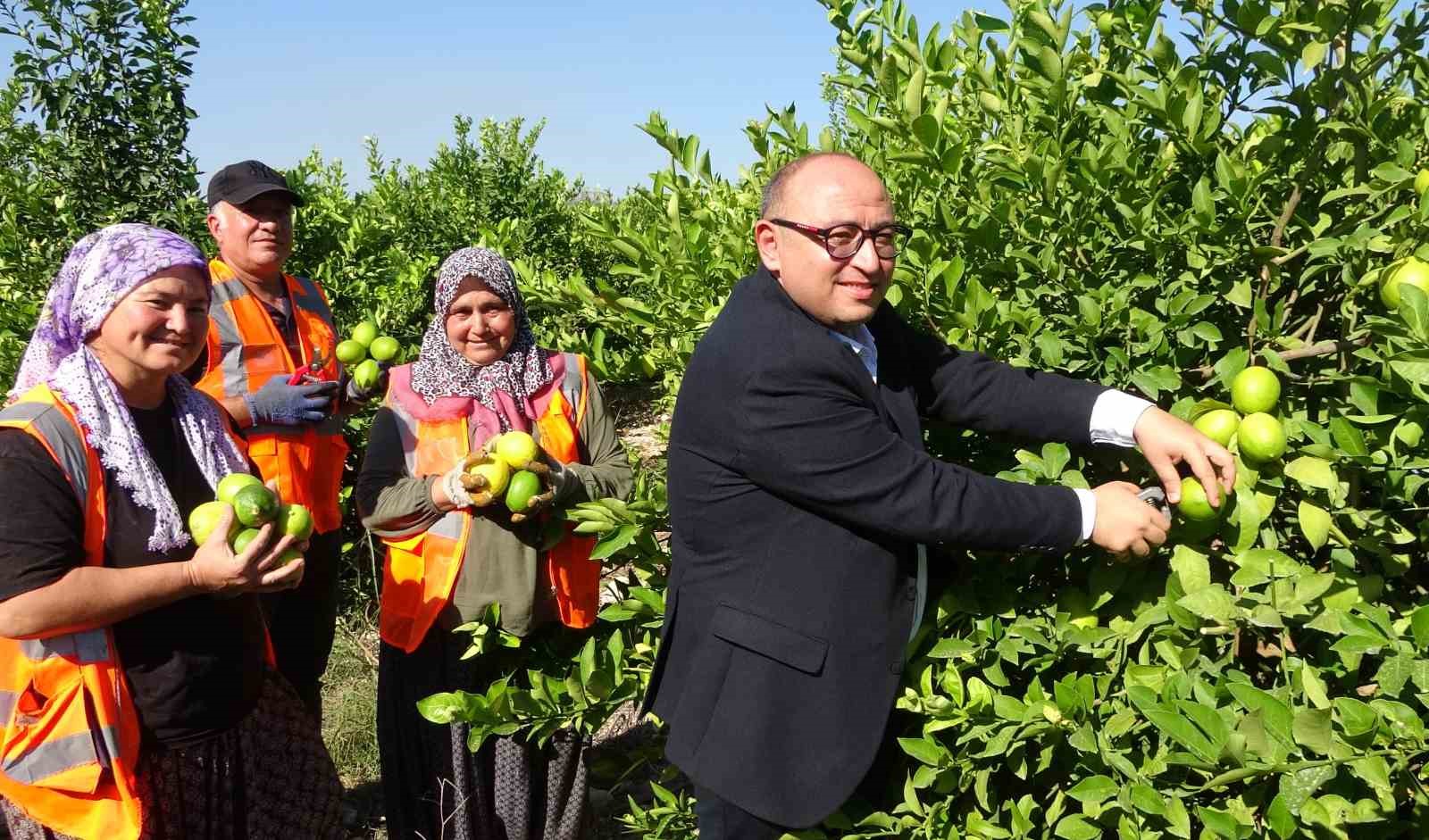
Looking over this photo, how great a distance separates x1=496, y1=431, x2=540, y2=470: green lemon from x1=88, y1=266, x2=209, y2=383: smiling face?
84 cm

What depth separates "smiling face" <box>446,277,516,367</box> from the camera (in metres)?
3.25

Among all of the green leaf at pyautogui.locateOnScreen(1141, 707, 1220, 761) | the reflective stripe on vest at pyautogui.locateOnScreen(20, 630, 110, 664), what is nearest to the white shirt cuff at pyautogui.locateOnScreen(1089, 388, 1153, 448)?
the green leaf at pyautogui.locateOnScreen(1141, 707, 1220, 761)

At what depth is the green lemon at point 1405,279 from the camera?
157 cm

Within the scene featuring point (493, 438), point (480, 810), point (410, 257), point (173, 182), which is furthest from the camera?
point (410, 257)

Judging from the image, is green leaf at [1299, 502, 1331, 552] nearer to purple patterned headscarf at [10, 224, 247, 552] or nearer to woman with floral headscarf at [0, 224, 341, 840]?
woman with floral headscarf at [0, 224, 341, 840]

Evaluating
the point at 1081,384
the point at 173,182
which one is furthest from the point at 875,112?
the point at 173,182

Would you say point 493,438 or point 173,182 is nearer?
point 493,438

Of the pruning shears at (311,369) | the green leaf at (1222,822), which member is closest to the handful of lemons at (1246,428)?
the green leaf at (1222,822)

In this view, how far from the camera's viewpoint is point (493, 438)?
123 inches

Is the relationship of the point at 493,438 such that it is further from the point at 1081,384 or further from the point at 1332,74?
the point at 1332,74

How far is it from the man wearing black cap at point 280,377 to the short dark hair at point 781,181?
7.25 ft

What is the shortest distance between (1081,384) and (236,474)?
6.09 ft

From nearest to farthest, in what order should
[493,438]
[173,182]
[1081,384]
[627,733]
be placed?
[1081,384]
[493,438]
[627,733]
[173,182]

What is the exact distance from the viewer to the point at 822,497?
1.89 metres
